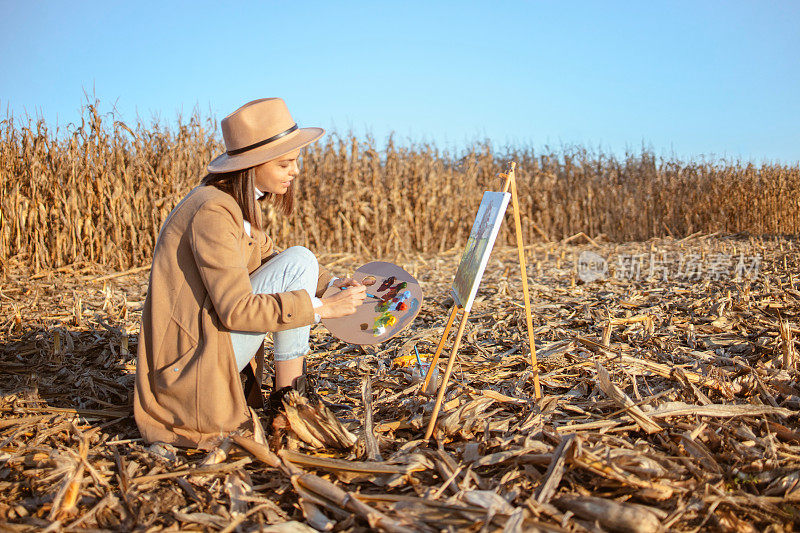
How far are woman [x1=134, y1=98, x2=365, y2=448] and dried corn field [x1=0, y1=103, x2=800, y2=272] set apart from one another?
5.71m

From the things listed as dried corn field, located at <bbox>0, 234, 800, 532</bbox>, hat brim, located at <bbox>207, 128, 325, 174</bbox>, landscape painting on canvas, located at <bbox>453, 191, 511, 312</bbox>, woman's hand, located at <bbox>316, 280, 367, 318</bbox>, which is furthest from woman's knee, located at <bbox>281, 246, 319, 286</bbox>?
landscape painting on canvas, located at <bbox>453, 191, 511, 312</bbox>

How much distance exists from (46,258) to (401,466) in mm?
6784

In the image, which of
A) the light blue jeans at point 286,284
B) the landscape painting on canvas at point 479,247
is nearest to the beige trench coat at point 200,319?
the light blue jeans at point 286,284

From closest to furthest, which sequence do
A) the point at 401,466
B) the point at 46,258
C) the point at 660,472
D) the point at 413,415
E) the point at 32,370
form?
the point at 660,472
the point at 401,466
the point at 413,415
the point at 32,370
the point at 46,258

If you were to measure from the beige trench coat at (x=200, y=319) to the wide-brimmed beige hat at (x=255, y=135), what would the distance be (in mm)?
187

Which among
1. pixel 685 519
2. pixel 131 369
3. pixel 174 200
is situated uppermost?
pixel 174 200

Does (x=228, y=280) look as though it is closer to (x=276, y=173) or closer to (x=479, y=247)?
(x=276, y=173)

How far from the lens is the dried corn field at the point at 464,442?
1.82 m

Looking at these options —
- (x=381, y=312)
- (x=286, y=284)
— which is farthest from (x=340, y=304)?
(x=381, y=312)

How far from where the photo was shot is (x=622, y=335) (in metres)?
3.72

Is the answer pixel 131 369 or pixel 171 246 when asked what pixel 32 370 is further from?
pixel 171 246

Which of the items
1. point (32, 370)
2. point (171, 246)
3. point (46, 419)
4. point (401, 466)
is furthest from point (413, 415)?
point (32, 370)

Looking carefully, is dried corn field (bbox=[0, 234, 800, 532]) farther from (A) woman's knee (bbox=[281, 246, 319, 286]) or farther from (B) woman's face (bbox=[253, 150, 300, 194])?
(B) woman's face (bbox=[253, 150, 300, 194])

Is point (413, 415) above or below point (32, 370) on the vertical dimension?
below
